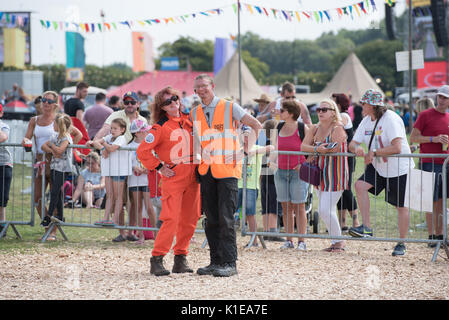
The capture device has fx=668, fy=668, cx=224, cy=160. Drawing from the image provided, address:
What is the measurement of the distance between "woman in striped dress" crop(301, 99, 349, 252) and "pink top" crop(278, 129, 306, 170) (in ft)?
0.94

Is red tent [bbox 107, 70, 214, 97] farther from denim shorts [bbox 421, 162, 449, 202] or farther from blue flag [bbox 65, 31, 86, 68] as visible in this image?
denim shorts [bbox 421, 162, 449, 202]

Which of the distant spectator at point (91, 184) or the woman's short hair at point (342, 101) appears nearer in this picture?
the woman's short hair at point (342, 101)

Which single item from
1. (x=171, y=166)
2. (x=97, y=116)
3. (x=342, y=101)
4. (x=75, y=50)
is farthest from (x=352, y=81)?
(x=171, y=166)

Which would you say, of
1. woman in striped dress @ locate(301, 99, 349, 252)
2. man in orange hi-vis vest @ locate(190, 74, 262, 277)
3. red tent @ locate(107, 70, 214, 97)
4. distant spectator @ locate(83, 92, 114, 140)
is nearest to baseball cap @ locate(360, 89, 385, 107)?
woman in striped dress @ locate(301, 99, 349, 252)

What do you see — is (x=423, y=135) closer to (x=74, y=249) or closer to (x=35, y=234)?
(x=74, y=249)

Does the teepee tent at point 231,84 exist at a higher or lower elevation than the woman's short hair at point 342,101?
higher

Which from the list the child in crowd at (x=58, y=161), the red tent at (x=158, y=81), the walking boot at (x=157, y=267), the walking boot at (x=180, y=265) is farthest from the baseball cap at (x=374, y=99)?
the red tent at (x=158, y=81)

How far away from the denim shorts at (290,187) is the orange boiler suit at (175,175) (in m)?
2.17

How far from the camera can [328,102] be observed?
27.8ft

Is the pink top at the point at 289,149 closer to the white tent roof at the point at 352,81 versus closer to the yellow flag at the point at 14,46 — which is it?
the white tent roof at the point at 352,81

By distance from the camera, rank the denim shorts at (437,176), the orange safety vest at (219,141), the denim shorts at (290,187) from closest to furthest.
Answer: the orange safety vest at (219,141) < the denim shorts at (437,176) < the denim shorts at (290,187)

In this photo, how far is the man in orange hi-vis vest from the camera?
262 inches

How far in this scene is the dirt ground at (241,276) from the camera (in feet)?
19.7
